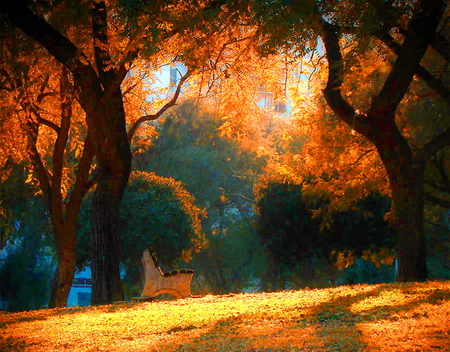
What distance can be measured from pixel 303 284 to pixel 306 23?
21801 millimetres

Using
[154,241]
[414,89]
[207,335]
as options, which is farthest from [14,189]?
[207,335]

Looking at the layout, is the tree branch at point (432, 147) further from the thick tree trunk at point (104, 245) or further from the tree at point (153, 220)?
the tree at point (153, 220)

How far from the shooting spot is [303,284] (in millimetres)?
30312

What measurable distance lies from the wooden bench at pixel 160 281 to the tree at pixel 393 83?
16.5 feet

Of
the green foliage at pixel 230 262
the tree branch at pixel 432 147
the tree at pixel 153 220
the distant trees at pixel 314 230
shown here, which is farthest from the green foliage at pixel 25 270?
the tree branch at pixel 432 147

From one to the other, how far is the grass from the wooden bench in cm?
438

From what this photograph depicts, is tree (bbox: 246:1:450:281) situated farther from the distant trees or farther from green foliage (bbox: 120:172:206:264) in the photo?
green foliage (bbox: 120:172:206:264)

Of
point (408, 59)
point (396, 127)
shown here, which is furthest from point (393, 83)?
point (396, 127)

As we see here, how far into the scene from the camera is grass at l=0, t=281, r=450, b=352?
5.63m

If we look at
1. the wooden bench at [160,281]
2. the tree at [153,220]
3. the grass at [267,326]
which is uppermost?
the tree at [153,220]

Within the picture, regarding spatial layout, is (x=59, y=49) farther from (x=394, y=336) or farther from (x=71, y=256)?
(x=394, y=336)

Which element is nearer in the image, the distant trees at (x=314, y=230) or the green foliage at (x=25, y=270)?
the distant trees at (x=314, y=230)

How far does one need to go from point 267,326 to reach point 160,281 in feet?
25.6

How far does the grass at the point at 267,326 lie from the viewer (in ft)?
18.5
